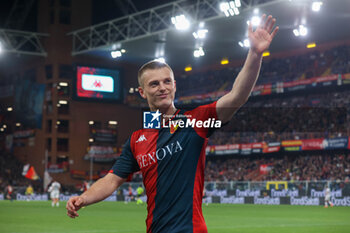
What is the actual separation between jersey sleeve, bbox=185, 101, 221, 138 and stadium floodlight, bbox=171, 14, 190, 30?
123ft

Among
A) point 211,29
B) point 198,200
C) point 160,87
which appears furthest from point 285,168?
point 160,87

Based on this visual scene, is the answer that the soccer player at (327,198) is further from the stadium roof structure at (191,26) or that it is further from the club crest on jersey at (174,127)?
the club crest on jersey at (174,127)

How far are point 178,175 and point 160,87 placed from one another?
0.64m

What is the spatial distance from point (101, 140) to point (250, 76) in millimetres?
63699

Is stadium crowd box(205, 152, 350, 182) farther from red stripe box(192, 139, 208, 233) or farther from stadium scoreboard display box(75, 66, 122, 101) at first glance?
red stripe box(192, 139, 208, 233)

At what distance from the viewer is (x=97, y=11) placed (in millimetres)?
63562

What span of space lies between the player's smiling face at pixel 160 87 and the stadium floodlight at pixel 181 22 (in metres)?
37.3

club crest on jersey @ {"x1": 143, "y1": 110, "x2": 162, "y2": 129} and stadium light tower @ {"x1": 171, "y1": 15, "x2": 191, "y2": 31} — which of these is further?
stadium light tower @ {"x1": 171, "y1": 15, "x2": 191, "y2": 31}

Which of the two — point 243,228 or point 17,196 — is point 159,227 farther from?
point 17,196

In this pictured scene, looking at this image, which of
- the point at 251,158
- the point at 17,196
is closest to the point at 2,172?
the point at 17,196

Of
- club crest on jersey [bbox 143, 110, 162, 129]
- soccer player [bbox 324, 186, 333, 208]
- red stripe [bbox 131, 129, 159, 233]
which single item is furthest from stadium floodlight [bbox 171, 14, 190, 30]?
red stripe [bbox 131, 129, 159, 233]

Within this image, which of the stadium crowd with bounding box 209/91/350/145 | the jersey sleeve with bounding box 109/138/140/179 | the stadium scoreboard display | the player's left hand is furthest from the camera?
the stadium scoreboard display

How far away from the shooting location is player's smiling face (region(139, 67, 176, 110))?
421 centimetres

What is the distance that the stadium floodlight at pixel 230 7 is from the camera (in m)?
36.9
